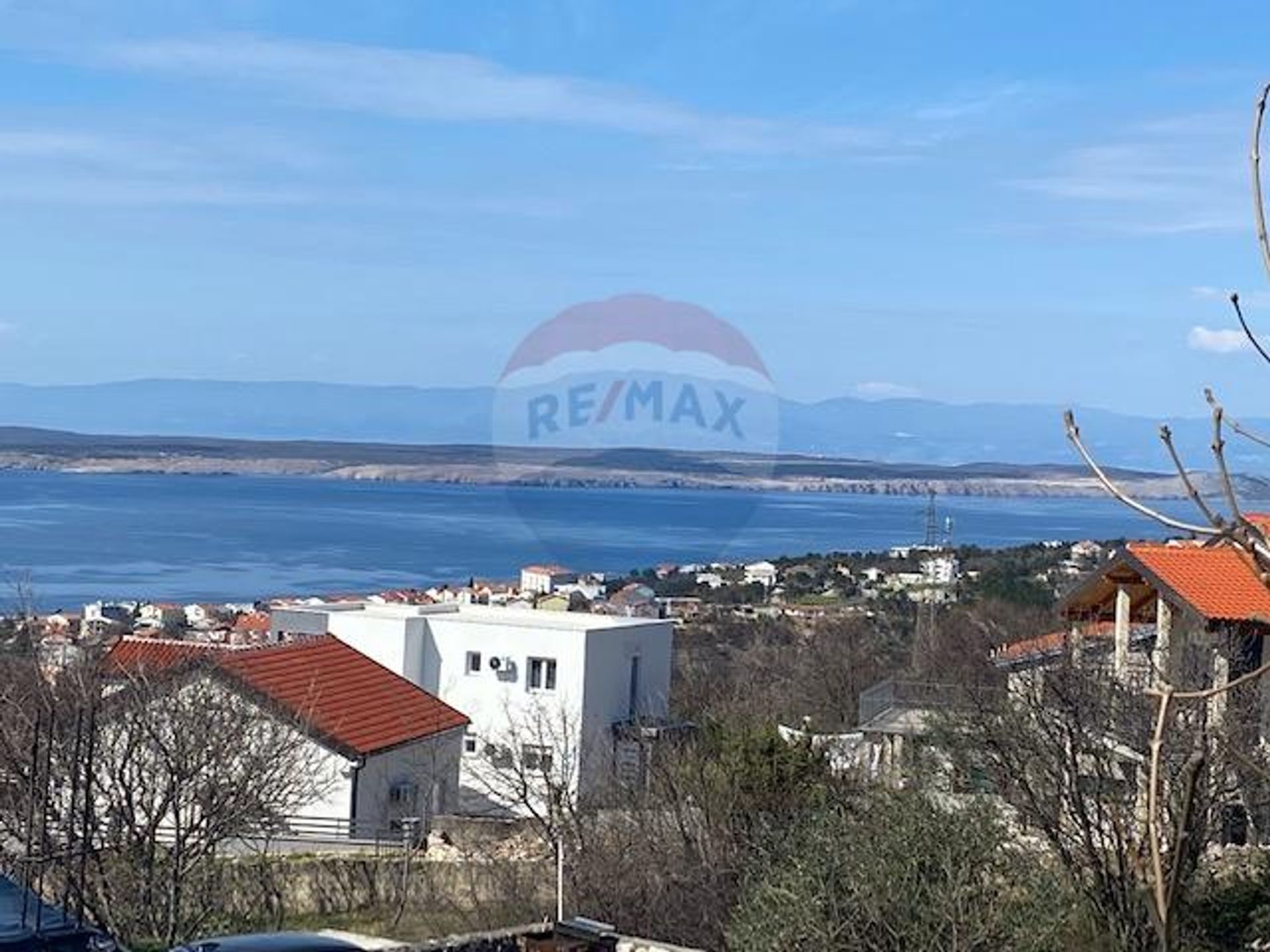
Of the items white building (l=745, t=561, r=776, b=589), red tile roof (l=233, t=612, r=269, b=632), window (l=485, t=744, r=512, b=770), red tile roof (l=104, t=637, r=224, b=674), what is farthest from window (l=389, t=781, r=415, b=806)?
white building (l=745, t=561, r=776, b=589)

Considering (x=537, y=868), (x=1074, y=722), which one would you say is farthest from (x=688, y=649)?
(x=1074, y=722)

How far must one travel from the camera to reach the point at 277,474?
17725 cm

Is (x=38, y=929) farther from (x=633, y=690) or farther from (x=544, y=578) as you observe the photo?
(x=544, y=578)

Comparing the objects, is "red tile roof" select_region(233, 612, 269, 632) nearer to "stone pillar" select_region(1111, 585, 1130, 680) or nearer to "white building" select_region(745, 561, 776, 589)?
"stone pillar" select_region(1111, 585, 1130, 680)

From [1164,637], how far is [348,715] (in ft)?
35.4

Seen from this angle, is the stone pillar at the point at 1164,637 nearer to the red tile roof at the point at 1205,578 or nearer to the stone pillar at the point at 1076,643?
the red tile roof at the point at 1205,578

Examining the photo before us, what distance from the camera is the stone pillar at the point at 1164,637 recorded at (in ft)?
48.7

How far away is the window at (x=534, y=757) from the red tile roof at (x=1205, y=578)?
302 inches

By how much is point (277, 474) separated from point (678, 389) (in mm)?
153178

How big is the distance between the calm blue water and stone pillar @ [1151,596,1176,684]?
126ft

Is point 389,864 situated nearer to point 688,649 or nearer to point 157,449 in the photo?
point 688,649

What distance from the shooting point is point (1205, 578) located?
1688 centimetres

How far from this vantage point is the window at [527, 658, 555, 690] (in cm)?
2691

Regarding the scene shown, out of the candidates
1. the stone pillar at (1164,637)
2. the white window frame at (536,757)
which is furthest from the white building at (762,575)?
the stone pillar at (1164,637)
